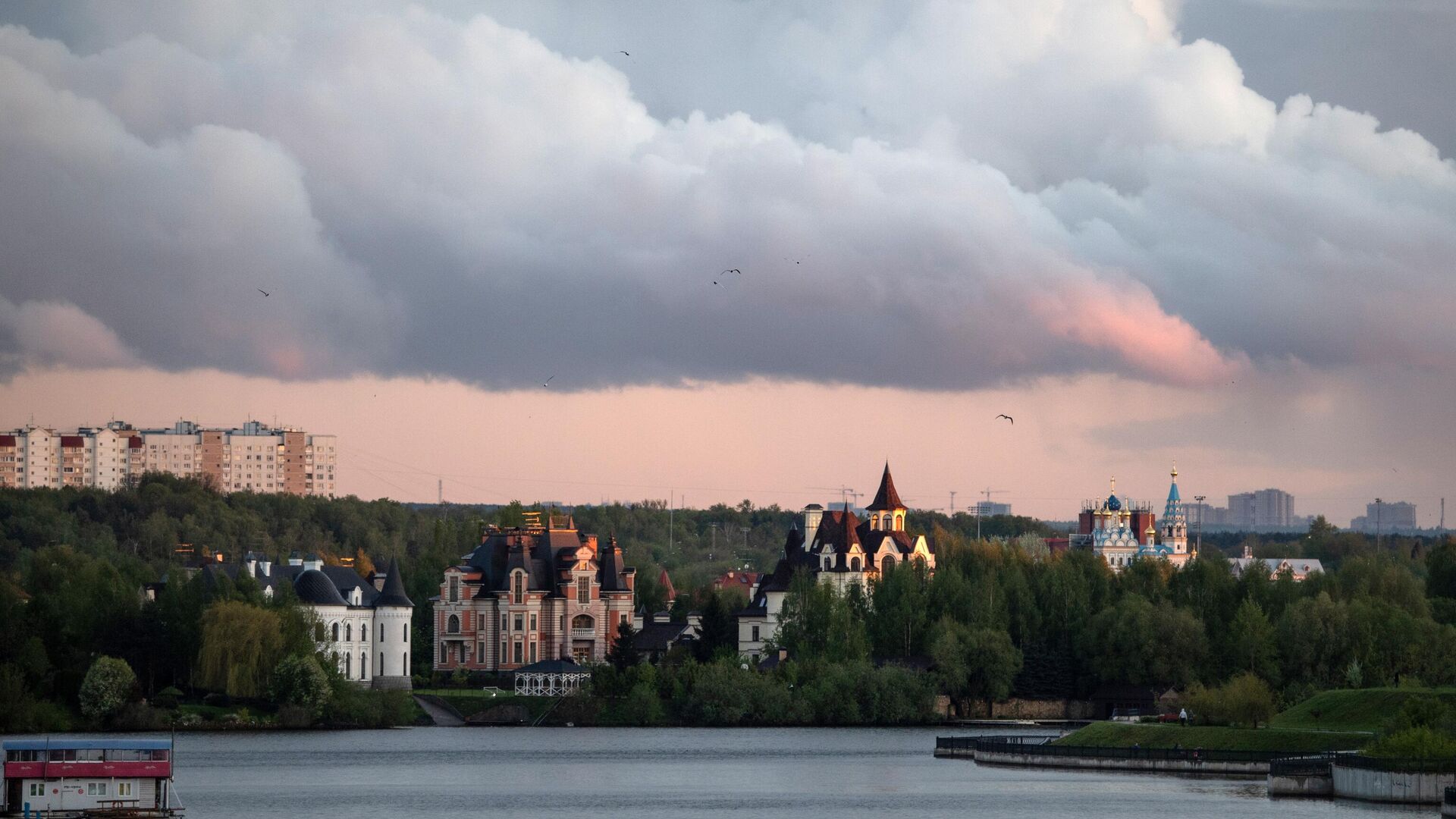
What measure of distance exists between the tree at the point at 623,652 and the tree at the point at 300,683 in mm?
15163

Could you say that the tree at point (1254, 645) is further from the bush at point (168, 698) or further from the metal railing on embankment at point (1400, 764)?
the bush at point (168, 698)

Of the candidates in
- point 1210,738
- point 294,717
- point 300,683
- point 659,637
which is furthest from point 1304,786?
point 659,637

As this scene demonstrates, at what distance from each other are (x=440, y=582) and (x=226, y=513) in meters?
52.7

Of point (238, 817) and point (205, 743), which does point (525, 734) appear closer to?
point (205, 743)

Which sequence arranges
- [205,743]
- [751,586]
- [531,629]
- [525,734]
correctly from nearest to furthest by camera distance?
[205,743] < [525,734] < [531,629] < [751,586]

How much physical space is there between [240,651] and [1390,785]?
1981 inches

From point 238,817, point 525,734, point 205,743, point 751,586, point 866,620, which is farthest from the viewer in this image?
point 751,586

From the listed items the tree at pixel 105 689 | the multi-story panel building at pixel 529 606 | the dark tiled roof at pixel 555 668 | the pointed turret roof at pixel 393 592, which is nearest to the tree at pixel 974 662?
the dark tiled roof at pixel 555 668

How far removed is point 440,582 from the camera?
119875 millimetres

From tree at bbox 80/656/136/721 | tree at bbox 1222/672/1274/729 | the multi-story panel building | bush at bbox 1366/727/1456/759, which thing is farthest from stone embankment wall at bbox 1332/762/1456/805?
the multi-story panel building

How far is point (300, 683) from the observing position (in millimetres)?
91938

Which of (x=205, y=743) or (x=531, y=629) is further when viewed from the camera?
(x=531, y=629)

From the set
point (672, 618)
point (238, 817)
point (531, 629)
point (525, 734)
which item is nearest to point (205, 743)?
point (525, 734)

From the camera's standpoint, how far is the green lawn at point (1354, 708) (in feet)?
229
